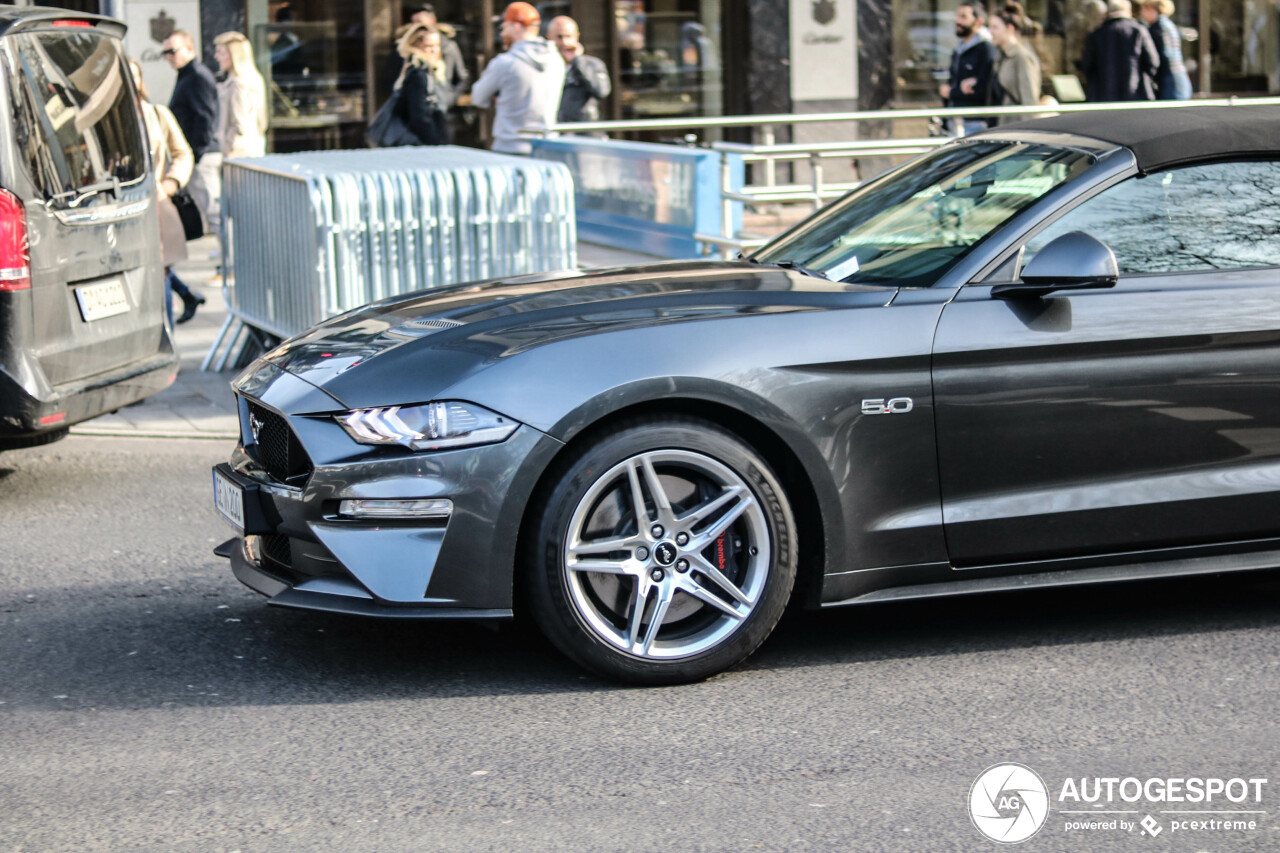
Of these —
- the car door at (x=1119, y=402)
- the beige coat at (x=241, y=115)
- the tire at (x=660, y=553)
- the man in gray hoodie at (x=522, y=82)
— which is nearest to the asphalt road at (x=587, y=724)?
the tire at (x=660, y=553)

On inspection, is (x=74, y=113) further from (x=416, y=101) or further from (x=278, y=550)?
(x=416, y=101)

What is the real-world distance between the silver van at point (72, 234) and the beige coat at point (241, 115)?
18.3 ft

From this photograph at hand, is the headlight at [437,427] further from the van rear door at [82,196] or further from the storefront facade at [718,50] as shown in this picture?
the storefront facade at [718,50]

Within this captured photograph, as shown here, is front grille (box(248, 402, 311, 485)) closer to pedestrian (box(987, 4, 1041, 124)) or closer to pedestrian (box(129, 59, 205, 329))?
pedestrian (box(129, 59, 205, 329))

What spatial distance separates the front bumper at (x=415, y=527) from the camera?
4344 millimetres

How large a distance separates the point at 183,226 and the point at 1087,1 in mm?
14124

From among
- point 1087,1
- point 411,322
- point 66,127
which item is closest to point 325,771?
point 411,322

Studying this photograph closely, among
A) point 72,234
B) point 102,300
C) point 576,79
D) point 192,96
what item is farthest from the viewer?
point 576,79

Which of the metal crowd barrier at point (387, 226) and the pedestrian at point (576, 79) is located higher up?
the pedestrian at point (576, 79)

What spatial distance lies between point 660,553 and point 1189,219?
1.92 meters

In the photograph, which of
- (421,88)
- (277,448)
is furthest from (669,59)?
(277,448)

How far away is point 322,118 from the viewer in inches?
722

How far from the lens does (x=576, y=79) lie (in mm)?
15094

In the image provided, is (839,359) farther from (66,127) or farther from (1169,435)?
(66,127)
